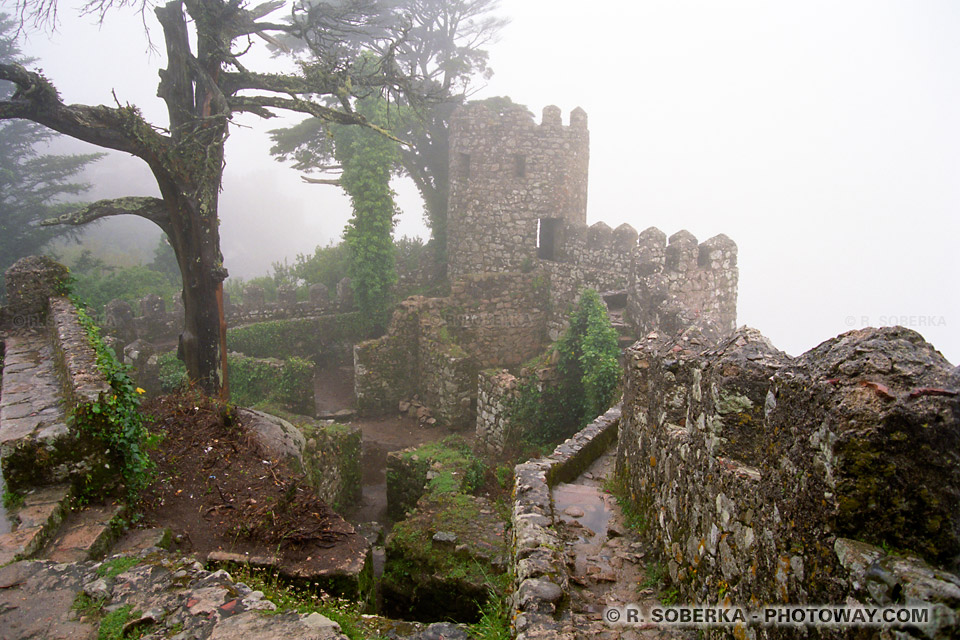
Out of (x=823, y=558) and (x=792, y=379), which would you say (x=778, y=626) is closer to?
(x=823, y=558)

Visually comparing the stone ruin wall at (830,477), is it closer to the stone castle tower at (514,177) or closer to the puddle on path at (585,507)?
the puddle on path at (585,507)

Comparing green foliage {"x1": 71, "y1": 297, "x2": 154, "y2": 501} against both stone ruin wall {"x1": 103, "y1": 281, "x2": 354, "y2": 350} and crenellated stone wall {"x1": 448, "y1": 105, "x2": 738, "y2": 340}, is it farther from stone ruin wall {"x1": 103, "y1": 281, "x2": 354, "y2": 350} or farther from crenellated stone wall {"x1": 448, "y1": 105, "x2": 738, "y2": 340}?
stone ruin wall {"x1": 103, "y1": 281, "x2": 354, "y2": 350}

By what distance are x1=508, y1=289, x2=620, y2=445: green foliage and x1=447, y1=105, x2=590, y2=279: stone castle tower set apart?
4850 millimetres

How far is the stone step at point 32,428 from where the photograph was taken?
4367 mm

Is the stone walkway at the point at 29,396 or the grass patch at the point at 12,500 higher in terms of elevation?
the stone walkway at the point at 29,396

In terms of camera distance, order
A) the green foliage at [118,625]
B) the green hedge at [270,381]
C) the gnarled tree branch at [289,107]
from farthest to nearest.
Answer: the green hedge at [270,381] → the gnarled tree branch at [289,107] → the green foliage at [118,625]

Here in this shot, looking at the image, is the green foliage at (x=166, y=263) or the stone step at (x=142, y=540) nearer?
the stone step at (x=142, y=540)

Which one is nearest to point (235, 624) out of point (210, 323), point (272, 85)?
point (210, 323)

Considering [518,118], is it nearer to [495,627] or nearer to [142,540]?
[142,540]

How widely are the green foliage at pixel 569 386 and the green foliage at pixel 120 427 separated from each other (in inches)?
254

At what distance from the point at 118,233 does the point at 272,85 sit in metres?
33.2

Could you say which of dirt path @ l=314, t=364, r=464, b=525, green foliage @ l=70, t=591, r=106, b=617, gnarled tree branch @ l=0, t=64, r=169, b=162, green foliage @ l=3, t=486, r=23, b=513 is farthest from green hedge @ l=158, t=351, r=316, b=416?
green foliage @ l=70, t=591, r=106, b=617

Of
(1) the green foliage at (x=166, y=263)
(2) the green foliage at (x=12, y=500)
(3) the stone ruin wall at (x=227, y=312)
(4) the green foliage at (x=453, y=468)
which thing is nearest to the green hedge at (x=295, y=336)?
(3) the stone ruin wall at (x=227, y=312)

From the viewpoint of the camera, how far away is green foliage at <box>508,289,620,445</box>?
9.81 meters
